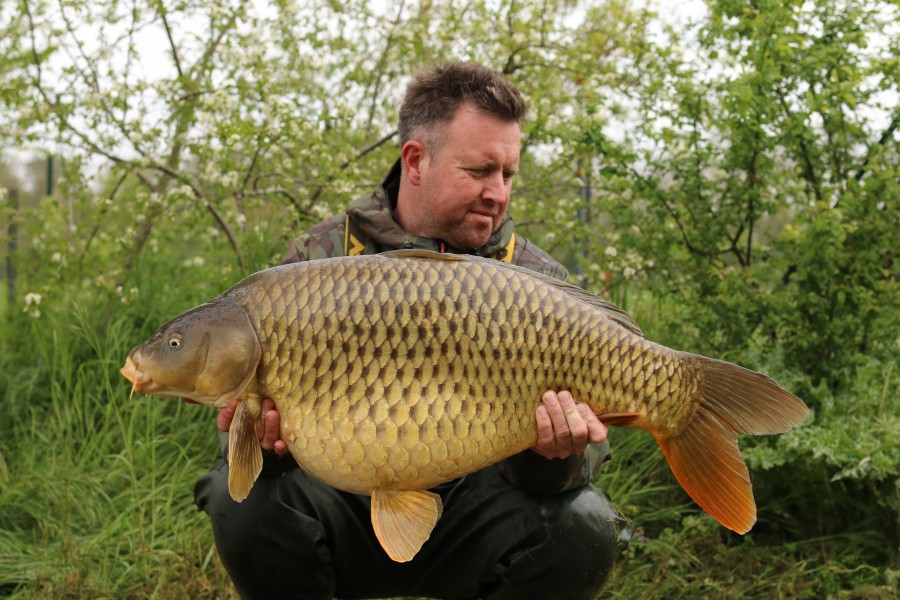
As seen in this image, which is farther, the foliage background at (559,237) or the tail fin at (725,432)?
the foliage background at (559,237)

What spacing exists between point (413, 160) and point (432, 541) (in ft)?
2.49

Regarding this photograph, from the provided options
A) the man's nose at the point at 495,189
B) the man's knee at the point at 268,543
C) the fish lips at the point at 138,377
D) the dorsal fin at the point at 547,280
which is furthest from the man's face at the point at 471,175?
the fish lips at the point at 138,377

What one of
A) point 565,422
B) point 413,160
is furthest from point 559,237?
point 565,422

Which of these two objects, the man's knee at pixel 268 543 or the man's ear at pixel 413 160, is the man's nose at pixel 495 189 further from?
the man's knee at pixel 268 543

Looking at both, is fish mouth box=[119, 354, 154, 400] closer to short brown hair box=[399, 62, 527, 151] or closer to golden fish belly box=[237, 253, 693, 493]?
golden fish belly box=[237, 253, 693, 493]

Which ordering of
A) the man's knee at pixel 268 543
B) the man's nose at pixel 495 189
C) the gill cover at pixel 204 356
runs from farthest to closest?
the man's nose at pixel 495 189, the man's knee at pixel 268 543, the gill cover at pixel 204 356

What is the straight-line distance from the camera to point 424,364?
129 cm

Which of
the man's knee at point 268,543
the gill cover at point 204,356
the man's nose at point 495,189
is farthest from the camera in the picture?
the man's nose at point 495,189

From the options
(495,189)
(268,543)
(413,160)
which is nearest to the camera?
(268,543)

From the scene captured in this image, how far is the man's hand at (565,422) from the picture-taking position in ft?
4.37

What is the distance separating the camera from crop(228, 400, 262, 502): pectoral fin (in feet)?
4.29

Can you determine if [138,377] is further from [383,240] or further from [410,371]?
[383,240]

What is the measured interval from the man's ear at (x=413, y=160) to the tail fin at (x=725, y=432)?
2.53 ft

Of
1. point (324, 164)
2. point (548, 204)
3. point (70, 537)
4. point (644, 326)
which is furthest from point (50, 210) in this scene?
point (644, 326)
